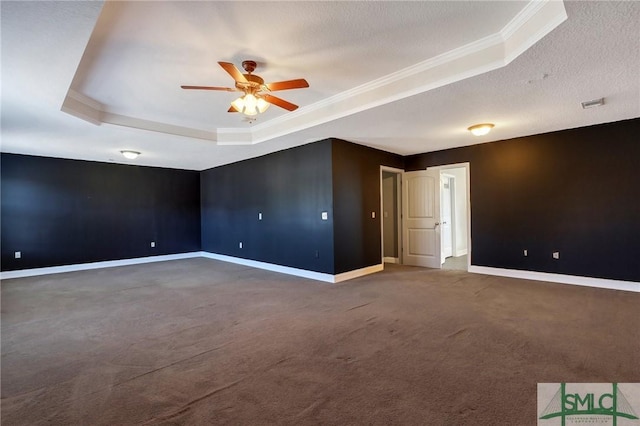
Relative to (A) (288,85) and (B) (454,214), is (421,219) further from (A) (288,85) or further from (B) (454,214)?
(A) (288,85)

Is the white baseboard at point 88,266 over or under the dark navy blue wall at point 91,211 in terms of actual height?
under

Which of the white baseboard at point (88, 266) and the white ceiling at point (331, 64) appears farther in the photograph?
the white baseboard at point (88, 266)

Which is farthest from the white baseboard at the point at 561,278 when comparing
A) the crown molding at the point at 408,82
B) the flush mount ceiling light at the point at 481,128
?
the crown molding at the point at 408,82

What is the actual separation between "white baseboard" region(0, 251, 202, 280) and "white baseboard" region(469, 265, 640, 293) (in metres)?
7.58

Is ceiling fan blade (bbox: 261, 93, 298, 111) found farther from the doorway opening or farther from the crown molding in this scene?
the doorway opening

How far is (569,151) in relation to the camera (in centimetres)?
489

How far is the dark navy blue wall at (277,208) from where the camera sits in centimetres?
552

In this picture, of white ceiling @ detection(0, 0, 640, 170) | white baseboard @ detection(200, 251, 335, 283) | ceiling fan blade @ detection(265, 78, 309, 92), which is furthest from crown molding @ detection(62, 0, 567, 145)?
white baseboard @ detection(200, 251, 335, 283)

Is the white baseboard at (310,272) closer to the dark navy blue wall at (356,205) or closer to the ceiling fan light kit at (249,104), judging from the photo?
the dark navy blue wall at (356,205)

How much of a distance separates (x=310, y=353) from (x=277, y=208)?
413cm

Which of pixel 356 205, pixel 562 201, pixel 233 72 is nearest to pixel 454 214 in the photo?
pixel 562 201

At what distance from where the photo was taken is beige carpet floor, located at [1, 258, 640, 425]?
6.27 ft

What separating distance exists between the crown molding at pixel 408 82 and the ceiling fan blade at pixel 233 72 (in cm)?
157

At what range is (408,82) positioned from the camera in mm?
3475
